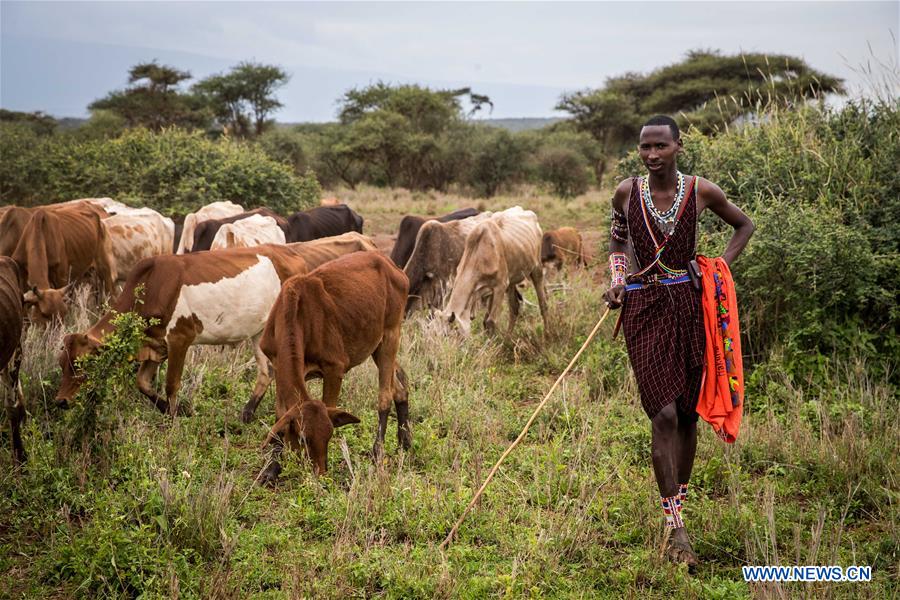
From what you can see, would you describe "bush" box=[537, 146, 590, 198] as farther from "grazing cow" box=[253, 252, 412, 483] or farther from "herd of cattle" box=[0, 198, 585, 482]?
"grazing cow" box=[253, 252, 412, 483]

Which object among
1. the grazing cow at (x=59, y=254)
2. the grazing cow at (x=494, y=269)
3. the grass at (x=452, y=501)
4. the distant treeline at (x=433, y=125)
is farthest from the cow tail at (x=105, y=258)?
the distant treeline at (x=433, y=125)

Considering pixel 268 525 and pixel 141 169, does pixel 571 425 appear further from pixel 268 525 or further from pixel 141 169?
pixel 141 169

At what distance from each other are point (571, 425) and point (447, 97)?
3557 cm

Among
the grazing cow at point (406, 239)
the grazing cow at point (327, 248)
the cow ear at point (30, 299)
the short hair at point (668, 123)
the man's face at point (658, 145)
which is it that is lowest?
the cow ear at point (30, 299)

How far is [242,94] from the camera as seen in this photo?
1515 inches

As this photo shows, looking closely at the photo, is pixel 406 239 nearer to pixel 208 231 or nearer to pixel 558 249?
pixel 208 231

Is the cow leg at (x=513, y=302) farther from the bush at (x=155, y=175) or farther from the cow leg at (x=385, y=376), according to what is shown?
the bush at (x=155, y=175)

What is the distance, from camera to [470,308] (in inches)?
393

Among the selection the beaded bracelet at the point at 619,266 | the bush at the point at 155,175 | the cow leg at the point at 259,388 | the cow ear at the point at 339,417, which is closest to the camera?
the beaded bracelet at the point at 619,266

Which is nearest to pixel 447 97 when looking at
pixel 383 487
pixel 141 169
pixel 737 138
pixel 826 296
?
pixel 141 169

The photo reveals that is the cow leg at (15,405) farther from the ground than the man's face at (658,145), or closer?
closer

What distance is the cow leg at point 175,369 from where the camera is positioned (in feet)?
22.8

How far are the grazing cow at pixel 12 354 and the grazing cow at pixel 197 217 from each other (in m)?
4.93

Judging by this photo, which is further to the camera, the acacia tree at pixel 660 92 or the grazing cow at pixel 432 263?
the acacia tree at pixel 660 92
